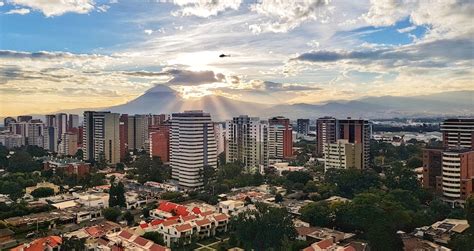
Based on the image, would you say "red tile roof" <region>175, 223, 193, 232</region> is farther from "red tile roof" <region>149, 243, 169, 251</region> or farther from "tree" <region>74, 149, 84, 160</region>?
"tree" <region>74, 149, 84, 160</region>

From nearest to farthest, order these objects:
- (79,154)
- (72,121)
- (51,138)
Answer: (79,154), (51,138), (72,121)

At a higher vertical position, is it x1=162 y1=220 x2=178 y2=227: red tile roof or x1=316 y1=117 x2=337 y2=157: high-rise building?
x1=316 y1=117 x2=337 y2=157: high-rise building

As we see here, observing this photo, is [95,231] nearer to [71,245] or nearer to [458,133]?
[71,245]

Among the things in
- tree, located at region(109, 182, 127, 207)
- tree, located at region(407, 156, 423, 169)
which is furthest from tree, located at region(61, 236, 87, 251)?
tree, located at region(407, 156, 423, 169)

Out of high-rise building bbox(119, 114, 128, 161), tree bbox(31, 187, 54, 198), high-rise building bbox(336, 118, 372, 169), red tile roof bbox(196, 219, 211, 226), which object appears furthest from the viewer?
high-rise building bbox(119, 114, 128, 161)

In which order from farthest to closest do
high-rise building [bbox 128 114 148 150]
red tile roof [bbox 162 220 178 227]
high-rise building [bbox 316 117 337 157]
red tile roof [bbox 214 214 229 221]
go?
high-rise building [bbox 128 114 148 150], high-rise building [bbox 316 117 337 157], red tile roof [bbox 214 214 229 221], red tile roof [bbox 162 220 178 227]

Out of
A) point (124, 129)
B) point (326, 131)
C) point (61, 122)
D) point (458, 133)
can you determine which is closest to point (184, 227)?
point (458, 133)

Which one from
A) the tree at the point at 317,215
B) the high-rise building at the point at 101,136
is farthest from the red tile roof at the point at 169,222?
the high-rise building at the point at 101,136
